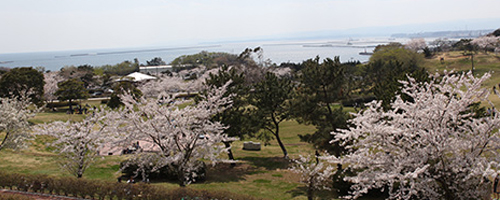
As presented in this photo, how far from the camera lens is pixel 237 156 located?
90.4ft

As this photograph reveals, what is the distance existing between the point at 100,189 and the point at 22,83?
30.7m

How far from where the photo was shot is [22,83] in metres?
37.5

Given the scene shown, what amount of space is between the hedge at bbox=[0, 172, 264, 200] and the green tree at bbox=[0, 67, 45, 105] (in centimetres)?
2424

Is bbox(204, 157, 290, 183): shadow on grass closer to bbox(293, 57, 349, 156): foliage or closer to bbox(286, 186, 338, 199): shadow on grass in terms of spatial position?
bbox(293, 57, 349, 156): foliage

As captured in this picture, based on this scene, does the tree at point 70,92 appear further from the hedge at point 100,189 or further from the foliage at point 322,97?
the foliage at point 322,97

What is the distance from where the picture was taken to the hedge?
Answer: 12.4 meters

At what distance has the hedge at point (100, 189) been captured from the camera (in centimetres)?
1239

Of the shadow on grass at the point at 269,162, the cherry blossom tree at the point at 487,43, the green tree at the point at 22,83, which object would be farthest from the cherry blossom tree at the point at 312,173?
the cherry blossom tree at the point at 487,43

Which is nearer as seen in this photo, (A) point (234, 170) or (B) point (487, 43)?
(A) point (234, 170)

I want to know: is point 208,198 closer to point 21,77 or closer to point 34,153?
point 34,153

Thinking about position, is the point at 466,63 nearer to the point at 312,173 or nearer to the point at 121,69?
the point at 312,173

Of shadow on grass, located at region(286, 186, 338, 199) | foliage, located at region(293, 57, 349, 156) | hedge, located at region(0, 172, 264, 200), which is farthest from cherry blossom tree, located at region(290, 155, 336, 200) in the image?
hedge, located at region(0, 172, 264, 200)

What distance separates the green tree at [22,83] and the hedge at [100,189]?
24.2 metres

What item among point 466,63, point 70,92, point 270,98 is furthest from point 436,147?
point 466,63
